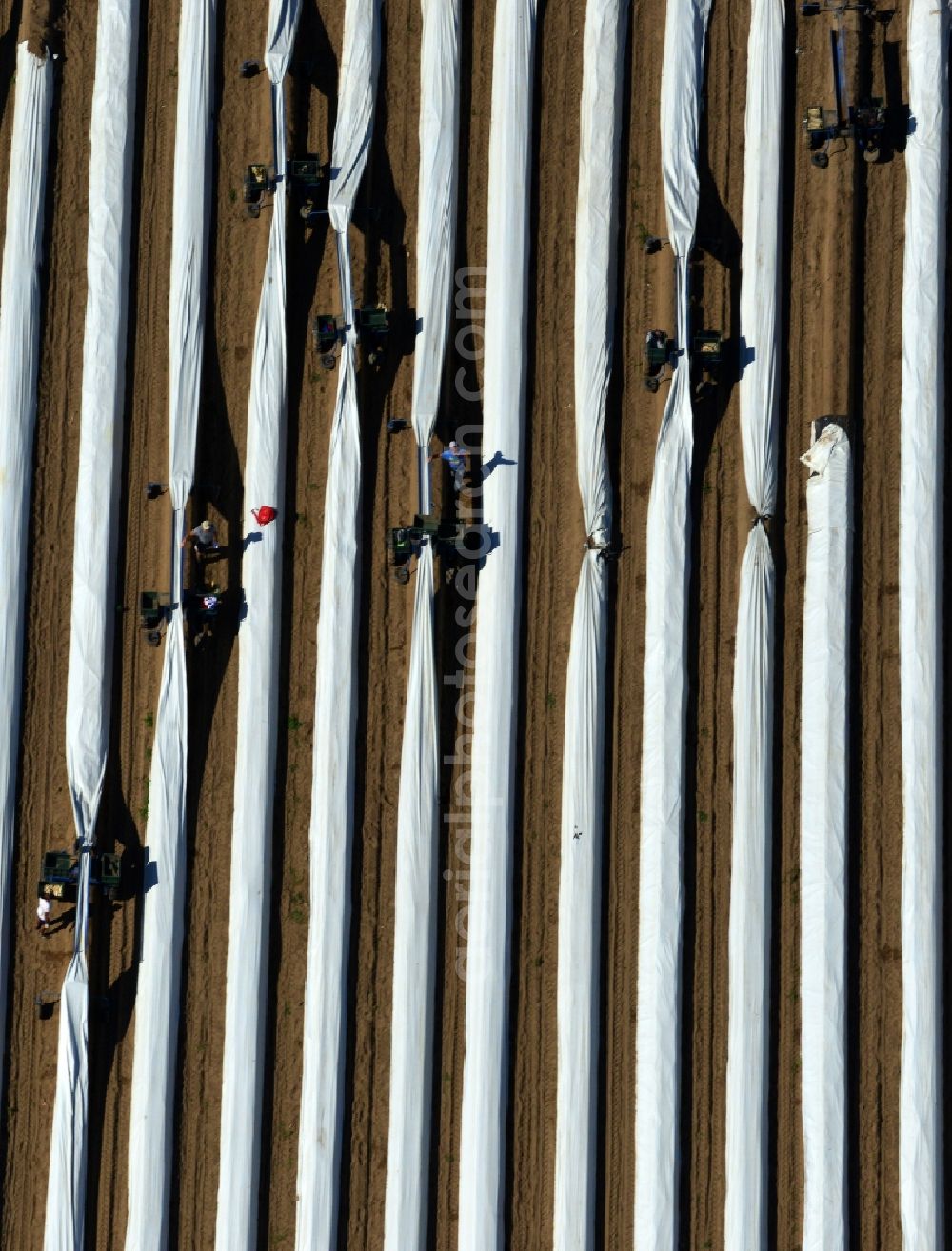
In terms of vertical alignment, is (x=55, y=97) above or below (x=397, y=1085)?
above

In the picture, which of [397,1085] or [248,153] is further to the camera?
[248,153]

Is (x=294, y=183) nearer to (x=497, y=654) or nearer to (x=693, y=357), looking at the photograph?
(x=693, y=357)

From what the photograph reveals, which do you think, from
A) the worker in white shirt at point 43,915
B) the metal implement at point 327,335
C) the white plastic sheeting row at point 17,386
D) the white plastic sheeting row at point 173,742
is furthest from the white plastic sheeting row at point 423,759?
the white plastic sheeting row at point 17,386

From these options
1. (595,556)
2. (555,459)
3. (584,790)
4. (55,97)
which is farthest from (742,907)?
(55,97)

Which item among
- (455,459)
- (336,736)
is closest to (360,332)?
(455,459)

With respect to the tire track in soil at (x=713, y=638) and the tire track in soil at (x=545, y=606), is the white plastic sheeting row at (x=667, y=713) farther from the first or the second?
the tire track in soil at (x=545, y=606)

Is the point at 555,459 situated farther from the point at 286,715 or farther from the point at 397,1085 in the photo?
the point at 397,1085
